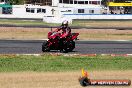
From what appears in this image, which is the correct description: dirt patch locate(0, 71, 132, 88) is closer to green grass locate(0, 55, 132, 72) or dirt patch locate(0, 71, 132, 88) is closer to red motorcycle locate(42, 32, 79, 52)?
green grass locate(0, 55, 132, 72)

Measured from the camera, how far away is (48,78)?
46.1 feet

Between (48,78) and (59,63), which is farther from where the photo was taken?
(59,63)

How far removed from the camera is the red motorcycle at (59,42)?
22.5m

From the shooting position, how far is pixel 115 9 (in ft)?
316

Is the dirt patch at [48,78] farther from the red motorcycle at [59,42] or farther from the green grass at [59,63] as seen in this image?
the red motorcycle at [59,42]

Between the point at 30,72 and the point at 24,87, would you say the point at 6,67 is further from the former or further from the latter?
the point at 24,87

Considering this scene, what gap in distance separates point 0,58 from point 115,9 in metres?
78.9

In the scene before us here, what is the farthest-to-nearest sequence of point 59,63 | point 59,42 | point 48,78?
point 59,42, point 59,63, point 48,78

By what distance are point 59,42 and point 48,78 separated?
28.8ft

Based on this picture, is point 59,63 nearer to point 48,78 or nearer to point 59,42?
point 48,78

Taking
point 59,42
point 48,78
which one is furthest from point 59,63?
point 59,42

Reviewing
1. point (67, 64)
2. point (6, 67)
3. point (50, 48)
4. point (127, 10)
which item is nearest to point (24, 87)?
point (6, 67)

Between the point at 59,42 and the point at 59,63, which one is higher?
the point at 59,42

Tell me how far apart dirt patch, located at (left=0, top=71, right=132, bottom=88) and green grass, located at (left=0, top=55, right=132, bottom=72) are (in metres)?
1.00
